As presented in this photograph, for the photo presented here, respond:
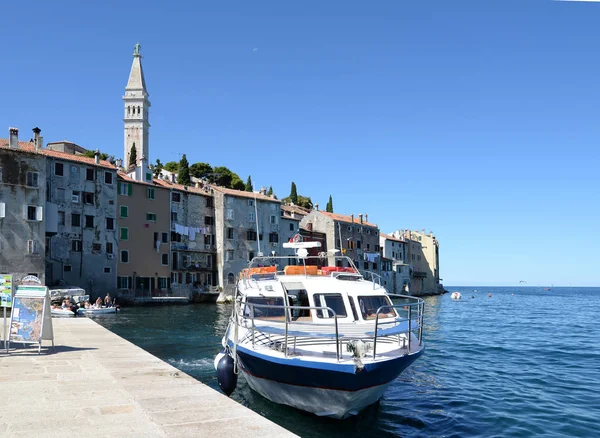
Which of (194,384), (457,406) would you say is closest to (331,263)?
(457,406)

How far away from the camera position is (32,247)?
142 ft

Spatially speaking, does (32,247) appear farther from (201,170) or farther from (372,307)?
(201,170)

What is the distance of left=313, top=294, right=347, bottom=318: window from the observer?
13.8 metres

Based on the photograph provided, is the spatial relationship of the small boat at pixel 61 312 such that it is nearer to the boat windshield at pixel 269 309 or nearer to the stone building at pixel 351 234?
the boat windshield at pixel 269 309

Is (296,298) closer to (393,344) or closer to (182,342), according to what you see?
(393,344)

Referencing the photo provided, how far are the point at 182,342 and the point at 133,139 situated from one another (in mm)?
84714

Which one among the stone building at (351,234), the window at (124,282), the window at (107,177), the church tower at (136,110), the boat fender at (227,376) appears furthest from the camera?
the church tower at (136,110)

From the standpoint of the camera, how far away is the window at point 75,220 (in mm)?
49812

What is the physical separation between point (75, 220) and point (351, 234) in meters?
42.9

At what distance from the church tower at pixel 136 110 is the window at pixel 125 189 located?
48130mm

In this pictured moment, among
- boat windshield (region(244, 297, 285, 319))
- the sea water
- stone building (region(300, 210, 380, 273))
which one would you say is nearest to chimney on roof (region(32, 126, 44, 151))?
the sea water

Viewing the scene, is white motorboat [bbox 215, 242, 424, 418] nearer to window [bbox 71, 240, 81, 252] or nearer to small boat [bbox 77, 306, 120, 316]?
small boat [bbox 77, 306, 120, 316]

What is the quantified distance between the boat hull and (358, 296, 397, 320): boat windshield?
193 cm

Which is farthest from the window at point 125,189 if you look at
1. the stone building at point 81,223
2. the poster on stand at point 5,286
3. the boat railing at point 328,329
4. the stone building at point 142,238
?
the boat railing at point 328,329
